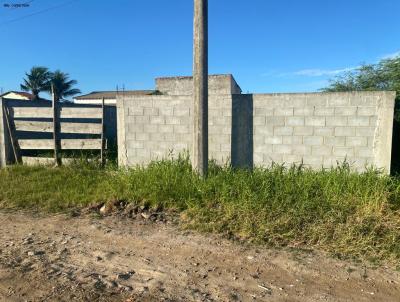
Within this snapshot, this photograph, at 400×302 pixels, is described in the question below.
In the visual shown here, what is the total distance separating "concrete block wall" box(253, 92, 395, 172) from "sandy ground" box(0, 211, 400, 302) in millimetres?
2892

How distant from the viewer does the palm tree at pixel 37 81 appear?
37.1 metres

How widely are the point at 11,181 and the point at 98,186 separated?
2.11m

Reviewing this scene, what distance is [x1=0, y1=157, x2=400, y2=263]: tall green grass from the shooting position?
14.2ft

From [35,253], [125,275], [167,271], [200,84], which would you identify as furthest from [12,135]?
[167,271]

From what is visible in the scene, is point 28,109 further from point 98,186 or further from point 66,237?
point 66,237

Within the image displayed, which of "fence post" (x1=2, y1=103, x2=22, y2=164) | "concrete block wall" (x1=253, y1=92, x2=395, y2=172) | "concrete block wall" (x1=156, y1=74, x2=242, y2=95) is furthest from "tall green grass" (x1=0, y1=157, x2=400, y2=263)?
"concrete block wall" (x1=156, y1=74, x2=242, y2=95)

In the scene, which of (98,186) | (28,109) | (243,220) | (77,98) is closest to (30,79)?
(77,98)

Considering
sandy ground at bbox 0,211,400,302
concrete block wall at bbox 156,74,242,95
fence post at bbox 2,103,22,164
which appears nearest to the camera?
sandy ground at bbox 0,211,400,302

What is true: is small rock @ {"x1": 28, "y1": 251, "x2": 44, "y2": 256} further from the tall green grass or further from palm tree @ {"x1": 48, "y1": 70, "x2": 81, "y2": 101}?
palm tree @ {"x1": 48, "y1": 70, "x2": 81, "y2": 101}

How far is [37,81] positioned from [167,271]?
38.0 m

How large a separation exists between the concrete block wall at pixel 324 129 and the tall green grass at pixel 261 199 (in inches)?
10.9

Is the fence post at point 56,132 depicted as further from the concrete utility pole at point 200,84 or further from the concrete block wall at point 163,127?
the concrete utility pole at point 200,84

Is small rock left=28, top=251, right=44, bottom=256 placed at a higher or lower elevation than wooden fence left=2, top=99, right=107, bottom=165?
lower

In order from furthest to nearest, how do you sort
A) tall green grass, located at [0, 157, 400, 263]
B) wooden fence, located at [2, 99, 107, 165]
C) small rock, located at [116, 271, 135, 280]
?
wooden fence, located at [2, 99, 107, 165]
tall green grass, located at [0, 157, 400, 263]
small rock, located at [116, 271, 135, 280]
